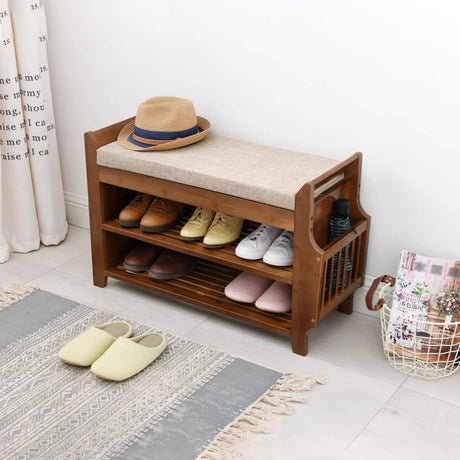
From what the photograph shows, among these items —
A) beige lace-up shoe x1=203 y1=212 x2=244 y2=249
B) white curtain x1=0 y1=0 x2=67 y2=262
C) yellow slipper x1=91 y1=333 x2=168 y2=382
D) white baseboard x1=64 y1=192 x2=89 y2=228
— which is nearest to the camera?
yellow slipper x1=91 y1=333 x2=168 y2=382

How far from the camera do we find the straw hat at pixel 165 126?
8.07 ft

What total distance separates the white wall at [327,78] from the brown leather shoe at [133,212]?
1.21 feet

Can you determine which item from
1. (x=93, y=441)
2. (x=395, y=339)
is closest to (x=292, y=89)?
(x=395, y=339)

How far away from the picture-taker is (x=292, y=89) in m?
2.46

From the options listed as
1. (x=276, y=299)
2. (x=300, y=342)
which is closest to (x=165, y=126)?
(x=276, y=299)

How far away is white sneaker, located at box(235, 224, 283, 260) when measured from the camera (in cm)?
236

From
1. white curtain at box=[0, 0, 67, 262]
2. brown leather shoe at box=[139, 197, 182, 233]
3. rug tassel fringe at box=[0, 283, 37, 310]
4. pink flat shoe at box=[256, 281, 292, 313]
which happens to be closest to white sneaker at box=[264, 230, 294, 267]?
pink flat shoe at box=[256, 281, 292, 313]

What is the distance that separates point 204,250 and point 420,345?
71 centimetres

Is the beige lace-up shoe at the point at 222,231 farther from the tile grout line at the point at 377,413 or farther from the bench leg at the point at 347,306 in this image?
the tile grout line at the point at 377,413

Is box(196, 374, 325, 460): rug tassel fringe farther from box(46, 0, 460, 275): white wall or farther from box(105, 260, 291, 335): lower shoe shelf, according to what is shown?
box(46, 0, 460, 275): white wall

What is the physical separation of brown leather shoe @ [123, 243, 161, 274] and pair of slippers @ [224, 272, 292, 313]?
0.33 m

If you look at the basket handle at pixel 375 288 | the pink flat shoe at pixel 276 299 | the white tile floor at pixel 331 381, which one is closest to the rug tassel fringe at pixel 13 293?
the white tile floor at pixel 331 381

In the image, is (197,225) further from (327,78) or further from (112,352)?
(327,78)

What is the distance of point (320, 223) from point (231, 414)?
24.2 inches
